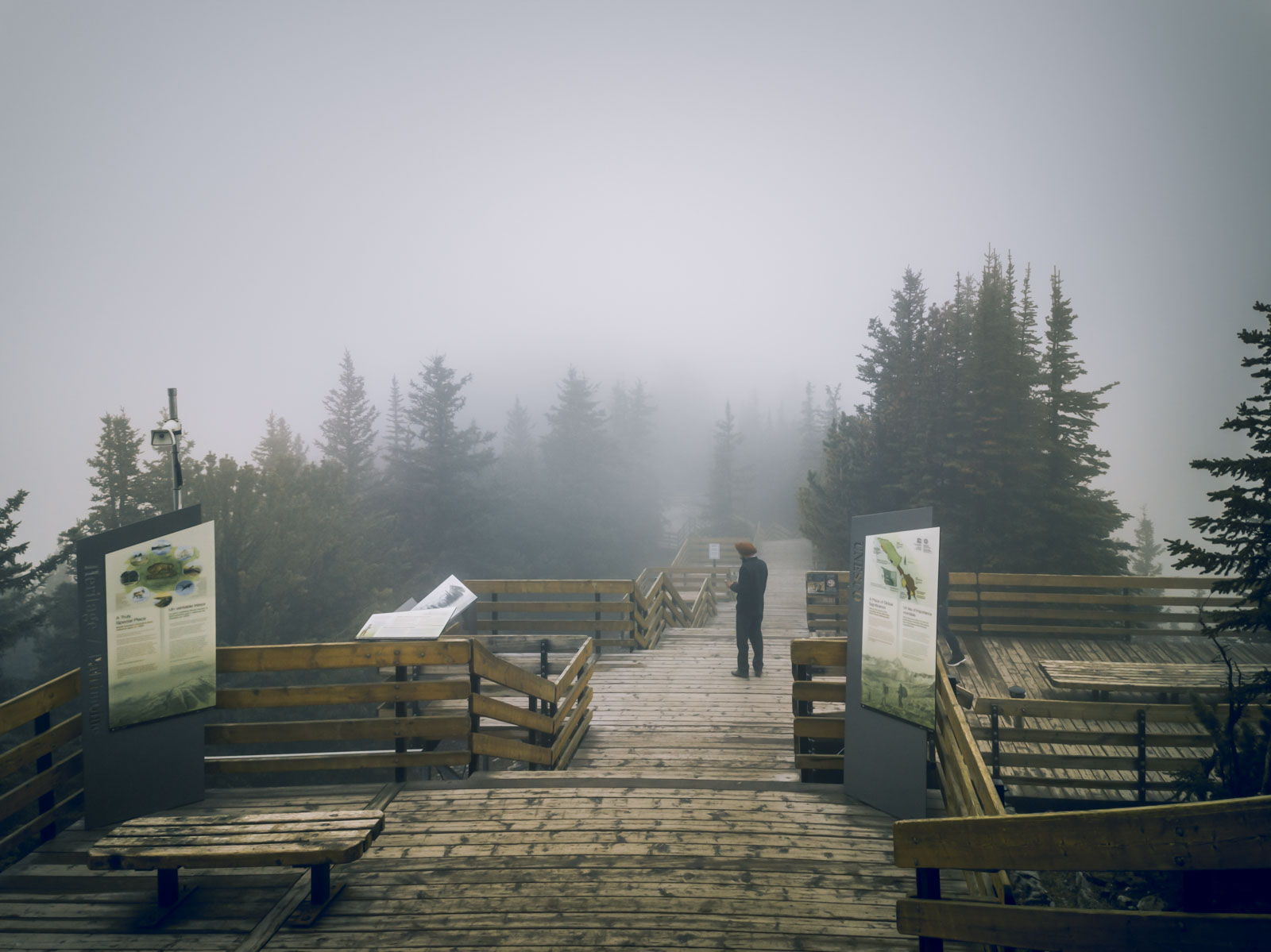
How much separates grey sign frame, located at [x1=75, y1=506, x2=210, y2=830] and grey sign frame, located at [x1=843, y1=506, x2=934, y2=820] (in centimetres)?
461

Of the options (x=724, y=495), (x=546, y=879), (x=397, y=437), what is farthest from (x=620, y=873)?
(x=724, y=495)

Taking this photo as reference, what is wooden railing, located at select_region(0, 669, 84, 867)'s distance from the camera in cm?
383

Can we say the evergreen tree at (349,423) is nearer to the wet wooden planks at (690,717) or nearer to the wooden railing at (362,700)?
the wet wooden planks at (690,717)

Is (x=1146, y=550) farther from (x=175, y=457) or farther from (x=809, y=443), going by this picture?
(x=175, y=457)

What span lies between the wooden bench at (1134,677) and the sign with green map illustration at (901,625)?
5.54m

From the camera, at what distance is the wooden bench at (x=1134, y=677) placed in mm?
8141

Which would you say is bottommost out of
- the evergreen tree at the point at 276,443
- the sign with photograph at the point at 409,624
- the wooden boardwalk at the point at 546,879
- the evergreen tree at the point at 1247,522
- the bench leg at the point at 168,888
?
the wooden boardwalk at the point at 546,879

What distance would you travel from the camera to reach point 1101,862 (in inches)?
82.7

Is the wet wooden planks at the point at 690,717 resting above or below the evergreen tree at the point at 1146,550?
above

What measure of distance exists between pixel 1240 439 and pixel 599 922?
396ft

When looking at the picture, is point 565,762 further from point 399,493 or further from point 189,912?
point 399,493

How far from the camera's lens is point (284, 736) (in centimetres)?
488

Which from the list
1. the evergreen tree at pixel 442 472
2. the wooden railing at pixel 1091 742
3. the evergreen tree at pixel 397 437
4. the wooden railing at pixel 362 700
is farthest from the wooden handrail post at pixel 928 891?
the evergreen tree at pixel 397 437

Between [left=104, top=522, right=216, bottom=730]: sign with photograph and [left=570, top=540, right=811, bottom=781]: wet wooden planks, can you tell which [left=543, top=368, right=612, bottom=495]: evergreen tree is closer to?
[left=570, top=540, right=811, bottom=781]: wet wooden planks
